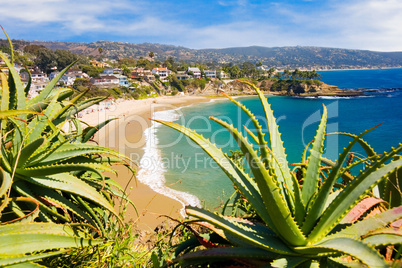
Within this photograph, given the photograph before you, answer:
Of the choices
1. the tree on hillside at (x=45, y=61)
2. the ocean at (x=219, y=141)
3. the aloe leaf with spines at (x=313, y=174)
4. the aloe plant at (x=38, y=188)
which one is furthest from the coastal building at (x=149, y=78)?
the aloe leaf with spines at (x=313, y=174)

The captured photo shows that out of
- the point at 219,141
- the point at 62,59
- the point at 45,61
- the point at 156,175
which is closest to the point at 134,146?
the point at 156,175

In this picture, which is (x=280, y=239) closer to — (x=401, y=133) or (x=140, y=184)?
(x=140, y=184)

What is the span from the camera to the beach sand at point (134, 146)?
12.3 meters

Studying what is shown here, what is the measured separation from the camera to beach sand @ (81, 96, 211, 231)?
12281 millimetres

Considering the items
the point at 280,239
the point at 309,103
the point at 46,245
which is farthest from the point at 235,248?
the point at 309,103

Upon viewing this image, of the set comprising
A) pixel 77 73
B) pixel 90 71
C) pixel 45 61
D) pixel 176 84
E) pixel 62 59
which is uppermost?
pixel 62 59

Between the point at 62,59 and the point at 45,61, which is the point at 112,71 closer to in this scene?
the point at 62,59

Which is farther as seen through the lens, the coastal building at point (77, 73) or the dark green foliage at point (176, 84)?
the dark green foliage at point (176, 84)

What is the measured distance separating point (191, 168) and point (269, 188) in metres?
22.3

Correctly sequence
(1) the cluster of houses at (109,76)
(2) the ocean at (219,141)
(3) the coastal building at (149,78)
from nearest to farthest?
(2) the ocean at (219,141), (1) the cluster of houses at (109,76), (3) the coastal building at (149,78)

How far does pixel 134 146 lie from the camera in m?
29.6

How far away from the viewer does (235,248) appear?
1721mm

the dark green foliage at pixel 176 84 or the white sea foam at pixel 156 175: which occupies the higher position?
the dark green foliage at pixel 176 84

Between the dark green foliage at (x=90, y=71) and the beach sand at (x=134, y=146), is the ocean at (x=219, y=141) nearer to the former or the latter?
the beach sand at (x=134, y=146)
